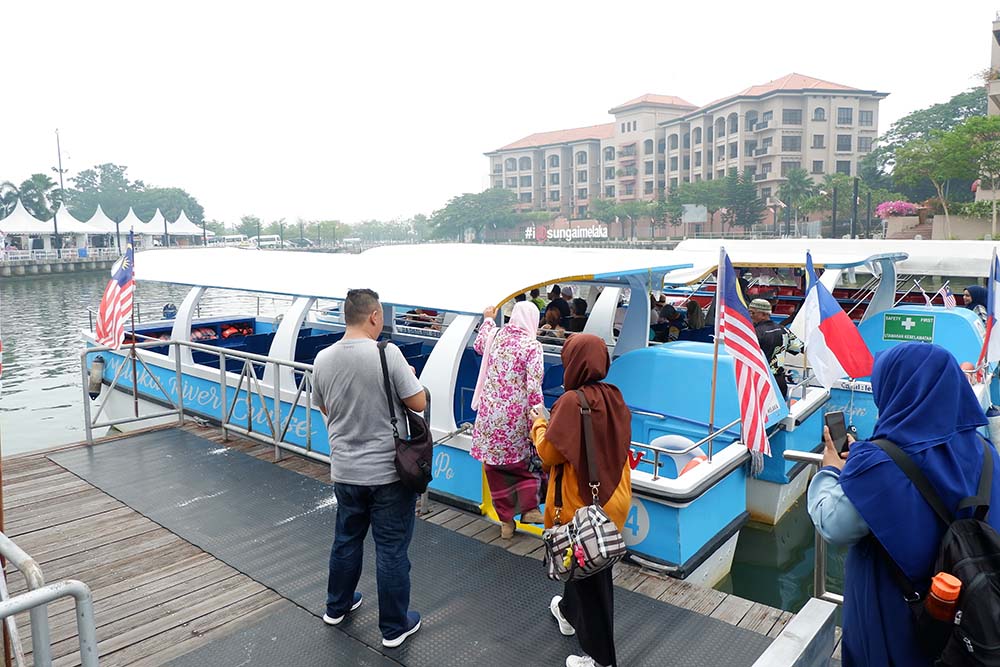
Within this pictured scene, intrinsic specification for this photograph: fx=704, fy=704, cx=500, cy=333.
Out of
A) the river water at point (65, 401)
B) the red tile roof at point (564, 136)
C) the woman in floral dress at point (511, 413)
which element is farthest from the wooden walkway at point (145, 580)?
the red tile roof at point (564, 136)

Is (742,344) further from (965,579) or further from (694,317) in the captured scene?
(694,317)

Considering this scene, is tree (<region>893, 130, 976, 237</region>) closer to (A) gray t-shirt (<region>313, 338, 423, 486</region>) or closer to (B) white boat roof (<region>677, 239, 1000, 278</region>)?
(B) white boat roof (<region>677, 239, 1000, 278</region>)

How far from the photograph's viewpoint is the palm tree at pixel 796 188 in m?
68.6

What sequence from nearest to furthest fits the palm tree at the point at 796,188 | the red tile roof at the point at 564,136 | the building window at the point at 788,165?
the palm tree at the point at 796,188 → the building window at the point at 788,165 → the red tile roof at the point at 564,136

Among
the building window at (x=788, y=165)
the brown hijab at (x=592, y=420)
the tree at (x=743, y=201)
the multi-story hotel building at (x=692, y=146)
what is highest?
the multi-story hotel building at (x=692, y=146)

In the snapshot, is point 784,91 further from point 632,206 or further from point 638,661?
point 638,661

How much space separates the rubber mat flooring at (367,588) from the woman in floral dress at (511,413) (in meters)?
0.43

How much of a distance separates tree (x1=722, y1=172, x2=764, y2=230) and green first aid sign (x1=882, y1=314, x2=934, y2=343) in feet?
208

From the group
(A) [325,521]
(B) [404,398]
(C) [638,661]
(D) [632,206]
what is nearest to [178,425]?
(A) [325,521]

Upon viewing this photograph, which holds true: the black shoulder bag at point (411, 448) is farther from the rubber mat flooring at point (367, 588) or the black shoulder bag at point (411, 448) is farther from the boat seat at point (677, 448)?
the boat seat at point (677, 448)

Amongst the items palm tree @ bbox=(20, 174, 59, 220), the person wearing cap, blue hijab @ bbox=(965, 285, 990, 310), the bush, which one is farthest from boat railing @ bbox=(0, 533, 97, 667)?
palm tree @ bbox=(20, 174, 59, 220)

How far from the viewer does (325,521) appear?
225 inches

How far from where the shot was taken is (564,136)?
10769 cm

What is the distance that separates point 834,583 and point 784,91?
79431mm
